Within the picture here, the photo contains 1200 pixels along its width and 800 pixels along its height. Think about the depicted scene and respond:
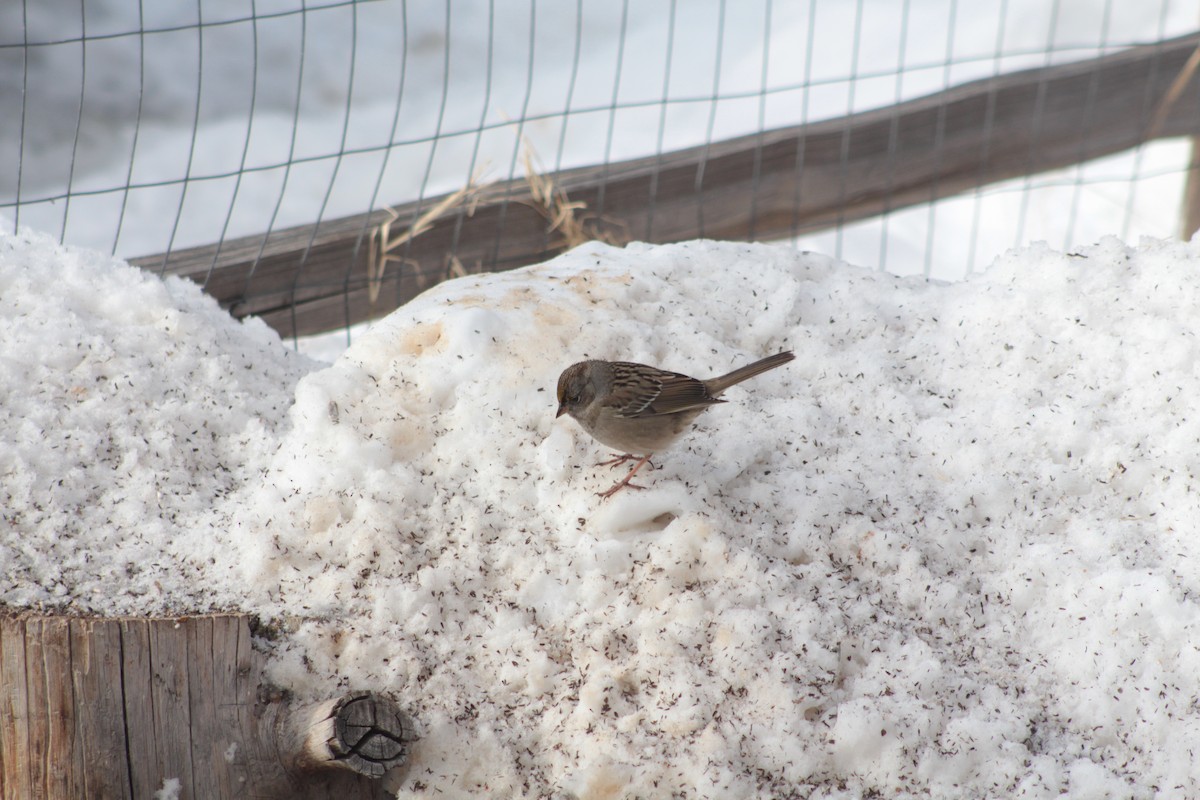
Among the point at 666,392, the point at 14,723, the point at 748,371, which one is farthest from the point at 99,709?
the point at 748,371

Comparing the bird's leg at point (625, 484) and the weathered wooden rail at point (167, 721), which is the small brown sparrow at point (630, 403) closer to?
the bird's leg at point (625, 484)

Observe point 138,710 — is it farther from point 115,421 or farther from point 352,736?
point 115,421

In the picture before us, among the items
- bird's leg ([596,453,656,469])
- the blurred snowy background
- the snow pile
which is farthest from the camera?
the blurred snowy background

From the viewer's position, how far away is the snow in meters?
2.46

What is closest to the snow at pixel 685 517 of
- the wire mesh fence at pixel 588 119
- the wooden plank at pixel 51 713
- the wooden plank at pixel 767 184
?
the wooden plank at pixel 51 713

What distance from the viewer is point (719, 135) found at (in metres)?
8.40

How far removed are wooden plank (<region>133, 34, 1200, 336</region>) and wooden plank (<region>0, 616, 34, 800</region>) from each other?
7.32 feet

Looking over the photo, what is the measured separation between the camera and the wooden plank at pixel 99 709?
2.32m

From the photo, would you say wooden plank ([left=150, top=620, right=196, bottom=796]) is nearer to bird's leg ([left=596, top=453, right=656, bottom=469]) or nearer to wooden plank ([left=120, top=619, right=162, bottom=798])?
wooden plank ([left=120, top=619, right=162, bottom=798])

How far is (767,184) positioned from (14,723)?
4087 millimetres

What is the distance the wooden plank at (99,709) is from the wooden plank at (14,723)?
0.37ft

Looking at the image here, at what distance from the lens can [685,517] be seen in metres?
2.79

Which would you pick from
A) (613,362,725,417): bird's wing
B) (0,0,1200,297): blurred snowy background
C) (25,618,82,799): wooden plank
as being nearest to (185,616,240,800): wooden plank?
(25,618,82,799): wooden plank

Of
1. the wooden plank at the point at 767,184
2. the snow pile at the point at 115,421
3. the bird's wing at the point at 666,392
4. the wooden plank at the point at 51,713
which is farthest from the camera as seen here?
the wooden plank at the point at 767,184
